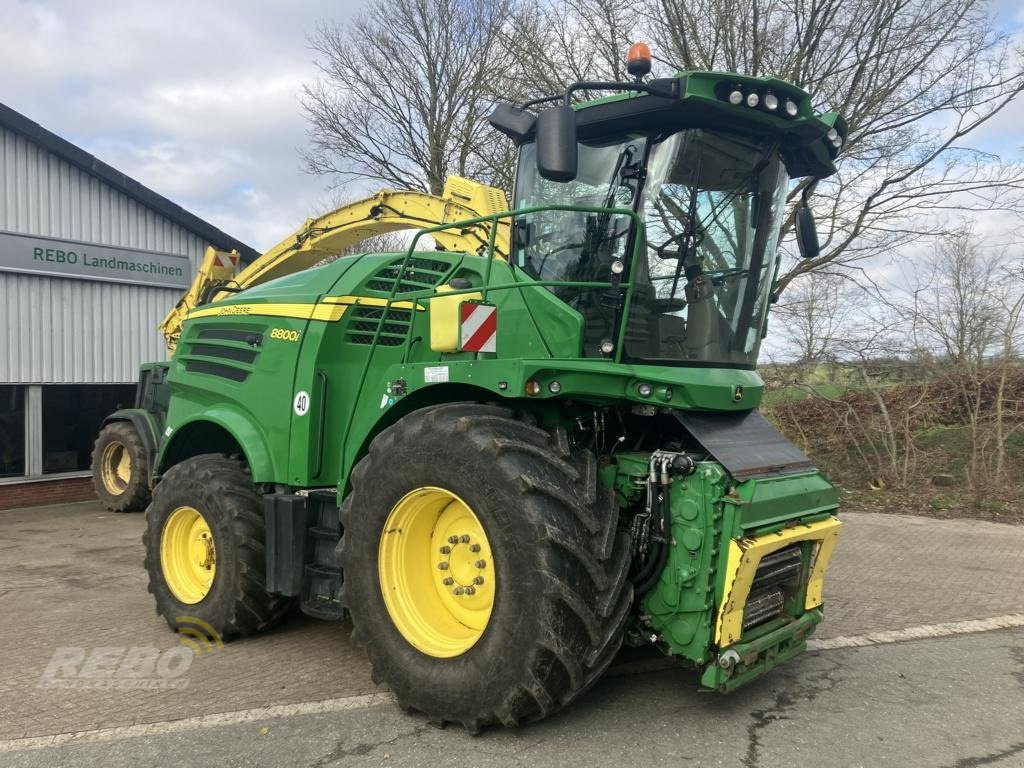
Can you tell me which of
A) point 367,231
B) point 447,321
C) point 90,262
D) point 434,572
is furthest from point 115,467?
point 447,321

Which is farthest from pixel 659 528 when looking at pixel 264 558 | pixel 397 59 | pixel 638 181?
pixel 397 59

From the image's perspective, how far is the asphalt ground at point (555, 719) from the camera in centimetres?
339

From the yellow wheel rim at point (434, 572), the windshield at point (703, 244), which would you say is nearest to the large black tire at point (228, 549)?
the yellow wheel rim at point (434, 572)

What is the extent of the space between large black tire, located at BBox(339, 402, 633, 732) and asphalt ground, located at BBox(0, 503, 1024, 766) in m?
0.24

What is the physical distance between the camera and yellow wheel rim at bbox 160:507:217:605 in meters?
5.16

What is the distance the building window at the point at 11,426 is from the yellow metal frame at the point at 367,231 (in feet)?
11.7

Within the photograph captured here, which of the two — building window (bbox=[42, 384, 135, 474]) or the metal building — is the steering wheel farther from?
building window (bbox=[42, 384, 135, 474])

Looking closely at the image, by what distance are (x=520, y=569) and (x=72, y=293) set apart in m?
11.2

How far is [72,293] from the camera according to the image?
1205cm

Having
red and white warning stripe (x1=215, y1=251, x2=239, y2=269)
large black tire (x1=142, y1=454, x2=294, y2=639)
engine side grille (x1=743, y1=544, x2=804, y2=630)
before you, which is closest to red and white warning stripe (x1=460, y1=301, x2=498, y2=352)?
engine side grille (x1=743, y1=544, x2=804, y2=630)

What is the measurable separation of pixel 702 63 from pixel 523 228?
30.9ft

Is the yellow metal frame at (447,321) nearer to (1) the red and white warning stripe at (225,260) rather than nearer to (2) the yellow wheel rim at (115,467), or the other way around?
(1) the red and white warning stripe at (225,260)

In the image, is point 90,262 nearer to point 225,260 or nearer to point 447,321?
point 225,260

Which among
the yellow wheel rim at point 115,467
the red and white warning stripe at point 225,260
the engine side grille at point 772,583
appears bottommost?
the yellow wheel rim at point 115,467
